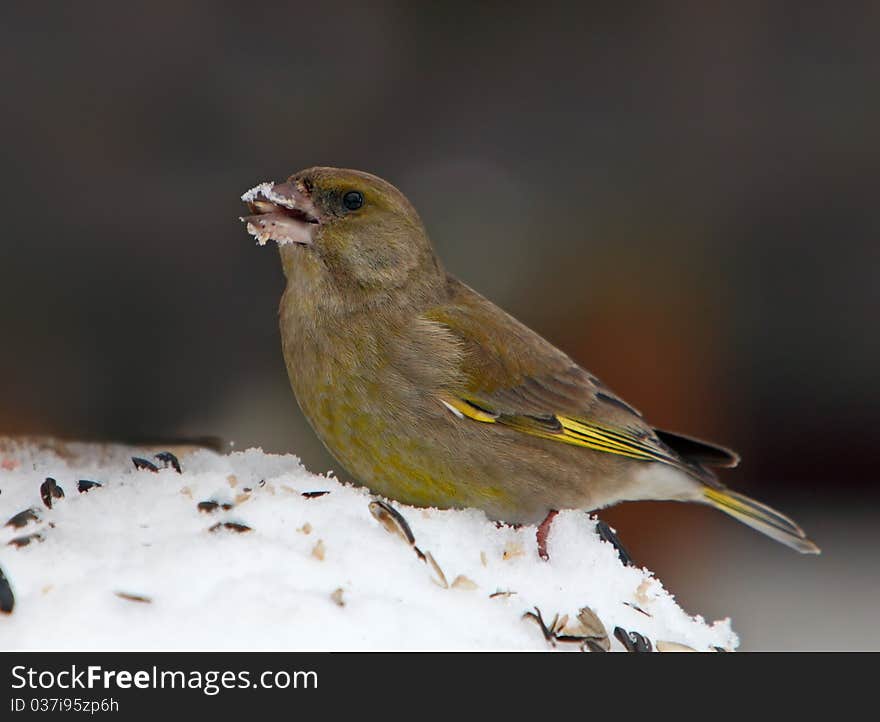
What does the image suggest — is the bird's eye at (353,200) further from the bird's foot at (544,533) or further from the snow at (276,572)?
the bird's foot at (544,533)

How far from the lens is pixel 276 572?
6.07 ft

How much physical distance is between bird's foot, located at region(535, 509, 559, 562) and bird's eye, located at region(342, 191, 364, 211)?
785mm

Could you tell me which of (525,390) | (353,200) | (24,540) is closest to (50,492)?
(24,540)

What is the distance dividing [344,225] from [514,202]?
6.57ft

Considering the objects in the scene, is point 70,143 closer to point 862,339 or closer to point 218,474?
point 218,474

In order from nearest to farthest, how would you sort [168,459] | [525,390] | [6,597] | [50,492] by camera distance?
[6,597], [50,492], [168,459], [525,390]

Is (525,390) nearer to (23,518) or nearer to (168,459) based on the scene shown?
(168,459)

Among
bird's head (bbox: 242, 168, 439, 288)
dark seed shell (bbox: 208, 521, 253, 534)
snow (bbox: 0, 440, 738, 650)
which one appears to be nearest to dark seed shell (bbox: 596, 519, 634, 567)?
snow (bbox: 0, 440, 738, 650)

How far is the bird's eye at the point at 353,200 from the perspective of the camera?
8.56ft

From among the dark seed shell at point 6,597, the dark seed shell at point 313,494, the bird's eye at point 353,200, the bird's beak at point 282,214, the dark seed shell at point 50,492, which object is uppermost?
the bird's eye at point 353,200

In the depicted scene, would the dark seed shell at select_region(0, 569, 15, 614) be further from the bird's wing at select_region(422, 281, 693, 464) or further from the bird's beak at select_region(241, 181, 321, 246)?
the bird's wing at select_region(422, 281, 693, 464)

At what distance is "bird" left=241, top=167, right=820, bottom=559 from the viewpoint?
2.53 meters

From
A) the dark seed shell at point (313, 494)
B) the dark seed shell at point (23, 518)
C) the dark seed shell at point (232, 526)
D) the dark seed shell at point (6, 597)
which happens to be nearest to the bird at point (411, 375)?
the dark seed shell at point (313, 494)

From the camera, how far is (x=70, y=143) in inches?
163
